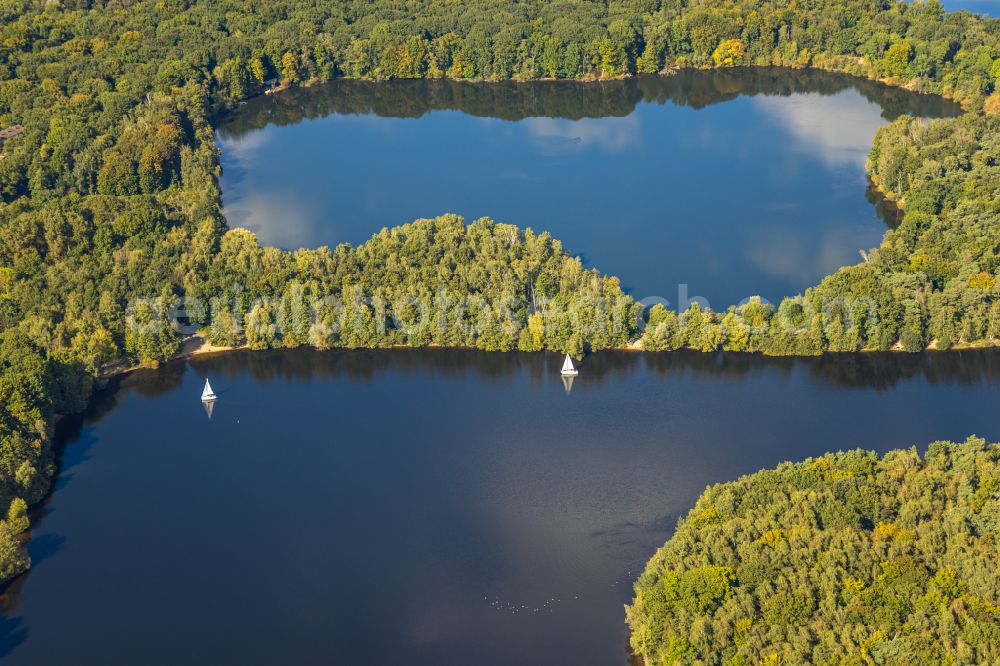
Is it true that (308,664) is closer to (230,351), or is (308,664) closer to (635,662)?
(635,662)

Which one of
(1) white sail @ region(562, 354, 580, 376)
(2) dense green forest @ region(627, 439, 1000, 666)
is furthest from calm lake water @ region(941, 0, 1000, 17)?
(2) dense green forest @ region(627, 439, 1000, 666)

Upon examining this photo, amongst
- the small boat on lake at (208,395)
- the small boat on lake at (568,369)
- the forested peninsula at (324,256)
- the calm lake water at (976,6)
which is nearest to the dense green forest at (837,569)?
the small boat on lake at (568,369)

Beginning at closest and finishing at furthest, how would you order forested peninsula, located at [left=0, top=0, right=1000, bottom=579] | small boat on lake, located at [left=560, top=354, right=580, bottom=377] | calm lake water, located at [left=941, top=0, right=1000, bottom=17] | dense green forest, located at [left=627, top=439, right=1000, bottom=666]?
dense green forest, located at [left=627, top=439, right=1000, bottom=666] → small boat on lake, located at [left=560, top=354, right=580, bottom=377] → forested peninsula, located at [left=0, top=0, right=1000, bottom=579] → calm lake water, located at [left=941, top=0, right=1000, bottom=17]

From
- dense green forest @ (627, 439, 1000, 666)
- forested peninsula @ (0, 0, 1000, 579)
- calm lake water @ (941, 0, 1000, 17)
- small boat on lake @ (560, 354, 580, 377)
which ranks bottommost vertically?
dense green forest @ (627, 439, 1000, 666)

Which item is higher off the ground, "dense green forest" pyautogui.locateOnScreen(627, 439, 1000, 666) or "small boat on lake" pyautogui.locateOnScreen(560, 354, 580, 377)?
"small boat on lake" pyautogui.locateOnScreen(560, 354, 580, 377)

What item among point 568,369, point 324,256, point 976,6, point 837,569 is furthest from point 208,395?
point 976,6

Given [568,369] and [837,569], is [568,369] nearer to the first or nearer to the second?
[568,369]

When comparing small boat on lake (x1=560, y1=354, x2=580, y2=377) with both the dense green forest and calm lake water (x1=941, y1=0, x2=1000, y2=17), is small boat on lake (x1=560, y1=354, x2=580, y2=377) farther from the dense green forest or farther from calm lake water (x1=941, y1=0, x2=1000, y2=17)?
calm lake water (x1=941, y1=0, x2=1000, y2=17)
